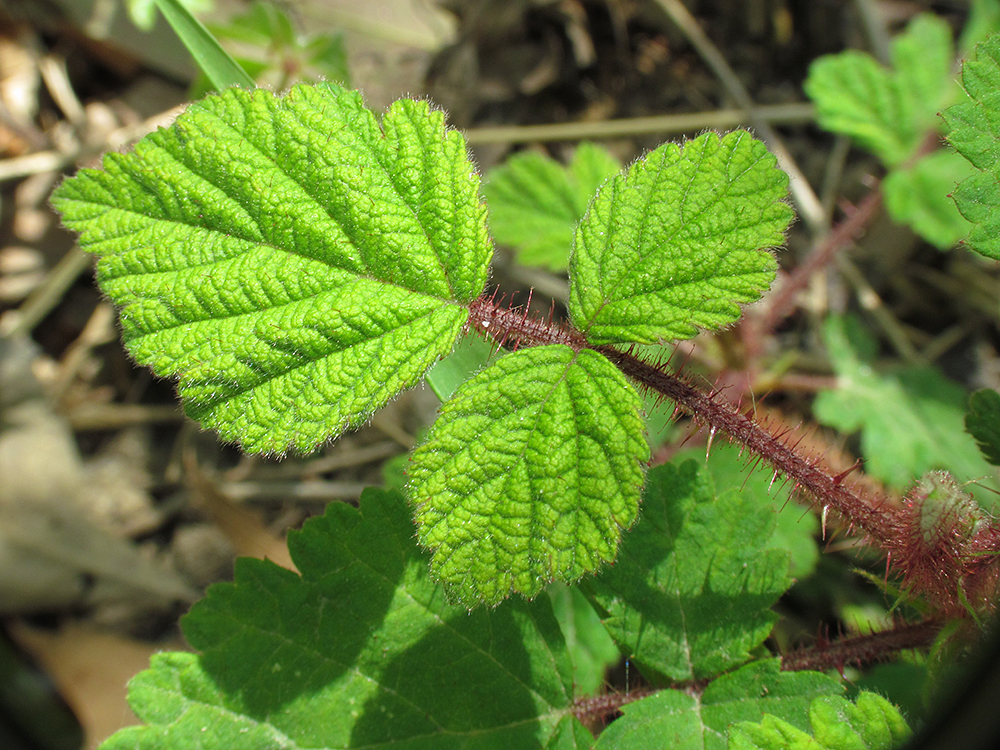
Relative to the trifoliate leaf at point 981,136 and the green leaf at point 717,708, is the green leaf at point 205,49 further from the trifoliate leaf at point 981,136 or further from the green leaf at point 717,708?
the green leaf at point 717,708

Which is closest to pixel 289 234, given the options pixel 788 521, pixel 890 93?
pixel 788 521

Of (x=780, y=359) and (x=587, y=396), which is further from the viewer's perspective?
(x=780, y=359)

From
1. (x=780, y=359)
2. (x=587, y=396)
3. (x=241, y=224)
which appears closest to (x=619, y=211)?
(x=587, y=396)

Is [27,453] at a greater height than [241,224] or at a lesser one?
lesser

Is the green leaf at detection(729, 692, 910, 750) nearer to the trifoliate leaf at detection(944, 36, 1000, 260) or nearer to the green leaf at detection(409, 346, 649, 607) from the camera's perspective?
the green leaf at detection(409, 346, 649, 607)

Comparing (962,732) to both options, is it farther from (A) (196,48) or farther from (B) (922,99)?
(B) (922,99)

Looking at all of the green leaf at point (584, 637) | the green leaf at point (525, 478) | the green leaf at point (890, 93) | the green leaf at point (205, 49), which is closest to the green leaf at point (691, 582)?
the green leaf at point (525, 478)
